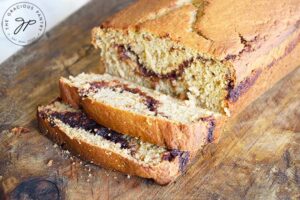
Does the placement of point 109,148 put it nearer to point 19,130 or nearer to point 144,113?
point 144,113

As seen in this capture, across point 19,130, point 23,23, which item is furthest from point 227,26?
point 23,23

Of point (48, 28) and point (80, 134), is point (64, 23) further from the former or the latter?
point (80, 134)

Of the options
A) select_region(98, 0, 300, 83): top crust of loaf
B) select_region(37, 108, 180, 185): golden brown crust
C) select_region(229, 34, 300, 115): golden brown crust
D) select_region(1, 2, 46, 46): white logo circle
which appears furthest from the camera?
select_region(1, 2, 46, 46): white logo circle

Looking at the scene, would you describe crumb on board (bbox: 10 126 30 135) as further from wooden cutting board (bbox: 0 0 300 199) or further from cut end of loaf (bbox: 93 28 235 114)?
cut end of loaf (bbox: 93 28 235 114)

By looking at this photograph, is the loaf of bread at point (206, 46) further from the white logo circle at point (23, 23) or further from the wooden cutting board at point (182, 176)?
the white logo circle at point (23, 23)

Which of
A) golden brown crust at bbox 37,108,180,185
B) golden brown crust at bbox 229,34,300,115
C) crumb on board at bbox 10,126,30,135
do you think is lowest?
golden brown crust at bbox 229,34,300,115

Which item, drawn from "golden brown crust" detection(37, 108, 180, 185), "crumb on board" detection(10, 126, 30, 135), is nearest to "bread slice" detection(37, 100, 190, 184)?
"golden brown crust" detection(37, 108, 180, 185)
